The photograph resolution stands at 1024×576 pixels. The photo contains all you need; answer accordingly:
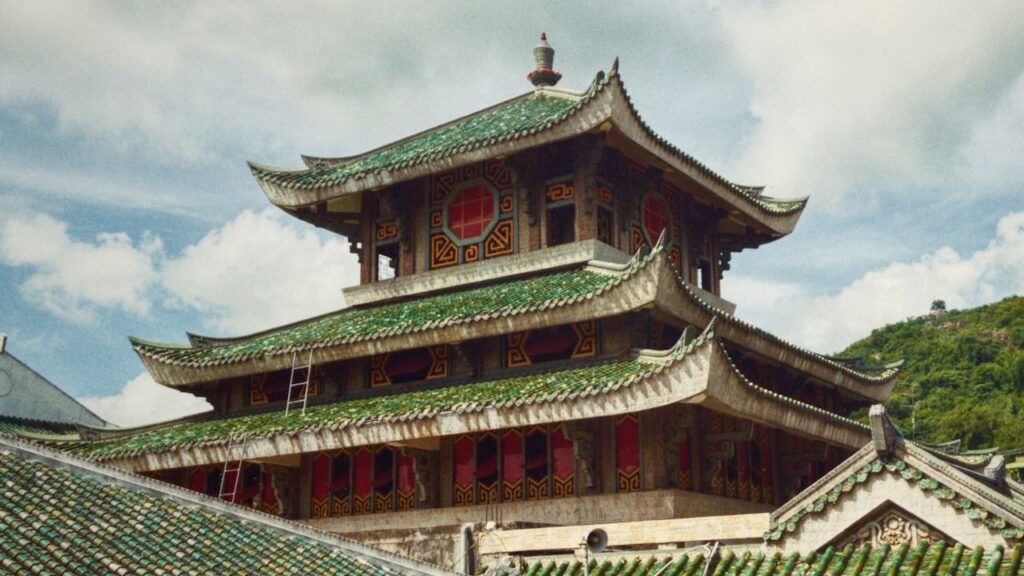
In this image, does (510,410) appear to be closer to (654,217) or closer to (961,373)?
(654,217)

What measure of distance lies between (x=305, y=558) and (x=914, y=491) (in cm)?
746

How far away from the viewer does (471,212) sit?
2439 centimetres

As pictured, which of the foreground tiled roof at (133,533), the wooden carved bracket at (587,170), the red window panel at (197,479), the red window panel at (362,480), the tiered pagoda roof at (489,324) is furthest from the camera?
the red window panel at (197,479)

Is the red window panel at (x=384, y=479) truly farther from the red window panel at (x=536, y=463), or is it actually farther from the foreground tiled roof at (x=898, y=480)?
the foreground tiled roof at (x=898, y=480)

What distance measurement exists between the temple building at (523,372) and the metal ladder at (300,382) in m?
0.10

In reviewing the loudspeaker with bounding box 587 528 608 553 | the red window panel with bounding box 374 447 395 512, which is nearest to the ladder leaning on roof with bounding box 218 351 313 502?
the red window panel with bounding box 374 447 395 512

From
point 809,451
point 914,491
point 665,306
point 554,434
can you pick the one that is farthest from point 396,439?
point 914,491

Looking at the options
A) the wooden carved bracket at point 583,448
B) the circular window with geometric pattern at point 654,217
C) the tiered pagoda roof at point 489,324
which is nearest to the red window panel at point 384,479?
the tiered pagoda roof at point 489,324

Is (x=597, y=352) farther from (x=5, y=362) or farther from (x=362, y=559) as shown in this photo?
(x=5, y=362)

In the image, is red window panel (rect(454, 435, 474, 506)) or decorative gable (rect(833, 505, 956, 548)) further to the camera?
red window panel (rect(454, 435, 474, 506))

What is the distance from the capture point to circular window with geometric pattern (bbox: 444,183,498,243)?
948 inches

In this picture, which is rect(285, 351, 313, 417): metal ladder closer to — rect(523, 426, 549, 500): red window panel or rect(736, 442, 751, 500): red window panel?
rect(523, 426, 549, 500): red window panel

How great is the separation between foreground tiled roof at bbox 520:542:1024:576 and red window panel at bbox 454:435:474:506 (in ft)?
18.2

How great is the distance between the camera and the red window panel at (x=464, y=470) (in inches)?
813
